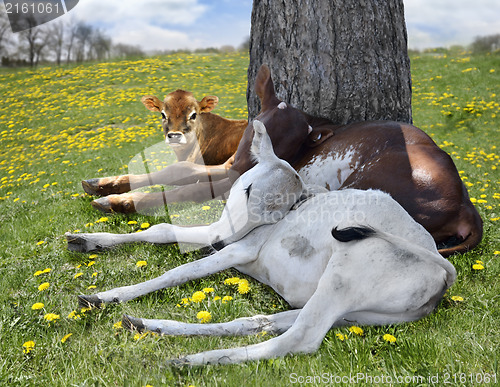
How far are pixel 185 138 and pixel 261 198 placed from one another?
249 centimetres

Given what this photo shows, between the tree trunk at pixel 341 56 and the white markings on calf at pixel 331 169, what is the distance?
769 mm

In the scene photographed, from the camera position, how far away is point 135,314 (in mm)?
2648

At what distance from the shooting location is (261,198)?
9.90 feet

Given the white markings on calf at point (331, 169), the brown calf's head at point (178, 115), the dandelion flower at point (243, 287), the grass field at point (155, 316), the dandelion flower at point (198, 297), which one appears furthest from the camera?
the brown calf's head at point (178, 115)

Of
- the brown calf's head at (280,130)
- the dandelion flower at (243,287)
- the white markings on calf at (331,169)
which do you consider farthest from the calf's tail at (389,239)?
the brown calf's head at (280,130)

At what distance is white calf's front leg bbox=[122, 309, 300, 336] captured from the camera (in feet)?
7.98

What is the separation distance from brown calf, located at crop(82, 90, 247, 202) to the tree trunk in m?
1.34

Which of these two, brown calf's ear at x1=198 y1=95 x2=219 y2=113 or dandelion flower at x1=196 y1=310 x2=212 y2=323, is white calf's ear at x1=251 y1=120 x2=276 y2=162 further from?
brown calf's ear at x1=198 y1=95 x2=219 y2=113

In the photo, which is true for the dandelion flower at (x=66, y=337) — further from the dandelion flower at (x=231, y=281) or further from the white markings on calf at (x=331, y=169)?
the white markings on calf at (x=331, y=169)

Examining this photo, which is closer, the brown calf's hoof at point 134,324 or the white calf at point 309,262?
the white calf at point 309,262

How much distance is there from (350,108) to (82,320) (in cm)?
293

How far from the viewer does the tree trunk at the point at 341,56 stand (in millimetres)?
4082

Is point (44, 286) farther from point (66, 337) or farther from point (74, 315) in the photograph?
point (66, 337)

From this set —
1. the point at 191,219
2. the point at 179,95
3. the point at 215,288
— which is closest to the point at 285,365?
the point at 215,288
